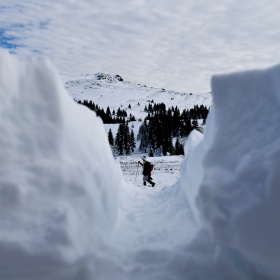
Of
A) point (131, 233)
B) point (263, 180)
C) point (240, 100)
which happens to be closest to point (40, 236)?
point (131, 233)

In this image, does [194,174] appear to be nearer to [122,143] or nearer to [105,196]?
[105,196]

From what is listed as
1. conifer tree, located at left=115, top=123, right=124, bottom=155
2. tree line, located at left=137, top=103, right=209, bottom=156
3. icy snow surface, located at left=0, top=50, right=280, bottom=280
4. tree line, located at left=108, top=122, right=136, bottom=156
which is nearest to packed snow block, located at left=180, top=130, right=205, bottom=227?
icy snow surface, located at left=0, top=50, right=280, bottom=280

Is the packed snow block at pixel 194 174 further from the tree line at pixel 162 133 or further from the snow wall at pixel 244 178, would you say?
the tree line at pixel 162 133

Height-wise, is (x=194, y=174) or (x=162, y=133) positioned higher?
(x=162, y=133)

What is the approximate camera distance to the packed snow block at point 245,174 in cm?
247

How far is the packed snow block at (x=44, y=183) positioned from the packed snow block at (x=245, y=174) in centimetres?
142

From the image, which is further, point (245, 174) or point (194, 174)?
point (194, 174)

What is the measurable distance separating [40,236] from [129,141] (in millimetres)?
58176

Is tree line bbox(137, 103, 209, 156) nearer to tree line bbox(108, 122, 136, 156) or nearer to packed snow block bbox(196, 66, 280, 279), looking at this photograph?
tree line bbox(108, 122, 136, 156)

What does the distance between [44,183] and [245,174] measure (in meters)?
2.22

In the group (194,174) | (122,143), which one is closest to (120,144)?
(122,143)

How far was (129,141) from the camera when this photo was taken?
60.7m

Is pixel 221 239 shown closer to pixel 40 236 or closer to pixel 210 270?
pixel 210 270

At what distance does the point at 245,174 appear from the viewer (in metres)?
2.73
